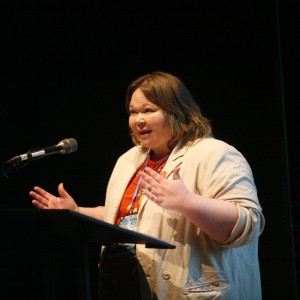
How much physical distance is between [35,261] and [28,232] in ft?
0.45

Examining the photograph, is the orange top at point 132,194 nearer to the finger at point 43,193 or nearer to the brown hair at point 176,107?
the brown hair at point 176,107

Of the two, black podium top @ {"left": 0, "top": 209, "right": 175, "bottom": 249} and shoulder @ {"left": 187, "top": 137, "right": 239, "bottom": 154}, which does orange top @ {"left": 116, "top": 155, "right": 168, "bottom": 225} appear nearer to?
shoulder @ {"left": 187, "top": 137, "right": 239, "bottom": 154}

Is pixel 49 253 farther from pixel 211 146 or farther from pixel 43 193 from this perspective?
pixel 211 146

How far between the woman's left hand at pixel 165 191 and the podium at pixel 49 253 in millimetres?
A: 200

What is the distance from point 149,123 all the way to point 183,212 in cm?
60

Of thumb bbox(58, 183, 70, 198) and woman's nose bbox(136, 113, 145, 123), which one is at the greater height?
woman's nose bbox(136, 113, 145, 123)

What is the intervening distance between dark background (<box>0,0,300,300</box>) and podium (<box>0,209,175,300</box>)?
4.70 feet

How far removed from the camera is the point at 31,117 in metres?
3.39

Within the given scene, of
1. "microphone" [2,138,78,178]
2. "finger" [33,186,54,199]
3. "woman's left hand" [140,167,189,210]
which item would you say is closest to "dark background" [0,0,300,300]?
"finger" [33,186,54,199]

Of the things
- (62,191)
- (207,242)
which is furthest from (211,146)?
(62,191)

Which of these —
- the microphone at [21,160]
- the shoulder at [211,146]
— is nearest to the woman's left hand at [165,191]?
the shoulder at [211,146]

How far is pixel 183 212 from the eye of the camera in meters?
1.91

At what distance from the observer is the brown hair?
2367 millimetres

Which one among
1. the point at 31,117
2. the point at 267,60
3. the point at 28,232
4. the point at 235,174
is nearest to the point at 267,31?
the point at 267,60
